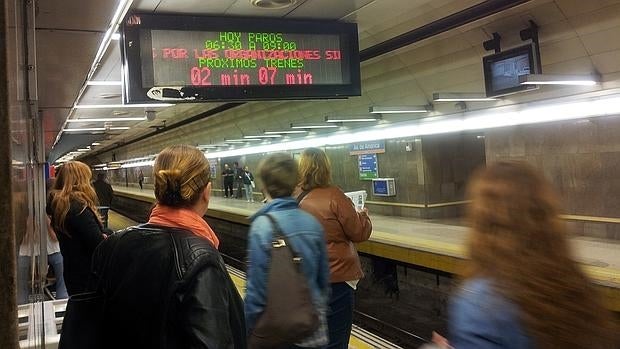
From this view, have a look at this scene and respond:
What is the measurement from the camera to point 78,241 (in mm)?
3580

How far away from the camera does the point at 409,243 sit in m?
7.82

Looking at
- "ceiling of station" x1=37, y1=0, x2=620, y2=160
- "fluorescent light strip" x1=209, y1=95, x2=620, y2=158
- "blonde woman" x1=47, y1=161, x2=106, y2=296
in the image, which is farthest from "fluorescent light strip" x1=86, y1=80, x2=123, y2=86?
"blonde woman" x1=47, y1=161, x2=106, y2=296

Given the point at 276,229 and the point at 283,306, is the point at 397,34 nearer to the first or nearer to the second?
the point at 276,229

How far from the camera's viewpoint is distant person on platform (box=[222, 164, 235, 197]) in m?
21.2

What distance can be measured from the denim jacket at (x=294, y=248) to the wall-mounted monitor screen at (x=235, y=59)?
2.07m

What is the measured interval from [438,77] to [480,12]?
2602 mm

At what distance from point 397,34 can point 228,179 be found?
15.0m

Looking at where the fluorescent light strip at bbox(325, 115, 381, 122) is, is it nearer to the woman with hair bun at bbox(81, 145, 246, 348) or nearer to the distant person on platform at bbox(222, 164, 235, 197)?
the woman with hair bun at bbox(81, 145, 246, 348)

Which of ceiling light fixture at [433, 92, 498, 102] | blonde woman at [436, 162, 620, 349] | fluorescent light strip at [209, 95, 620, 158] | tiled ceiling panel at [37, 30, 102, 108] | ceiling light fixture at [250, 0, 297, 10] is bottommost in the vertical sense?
blonde woman at [436, 162, 620, 349]

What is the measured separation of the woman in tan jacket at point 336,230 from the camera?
3.13m

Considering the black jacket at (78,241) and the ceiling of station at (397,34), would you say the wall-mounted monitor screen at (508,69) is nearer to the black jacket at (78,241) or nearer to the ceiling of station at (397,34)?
the ceiling of station at (397,34)

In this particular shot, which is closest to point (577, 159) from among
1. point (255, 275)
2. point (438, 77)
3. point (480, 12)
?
point (438, 77)

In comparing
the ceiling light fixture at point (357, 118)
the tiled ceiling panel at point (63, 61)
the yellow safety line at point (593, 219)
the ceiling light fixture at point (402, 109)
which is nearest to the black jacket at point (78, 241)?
the tiled ceiling panel at point (63, 61)

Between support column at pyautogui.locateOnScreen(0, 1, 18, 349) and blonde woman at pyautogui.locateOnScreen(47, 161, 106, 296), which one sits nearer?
support column at pyautogui.locateOnScreen(0, 1, 18, 349)
